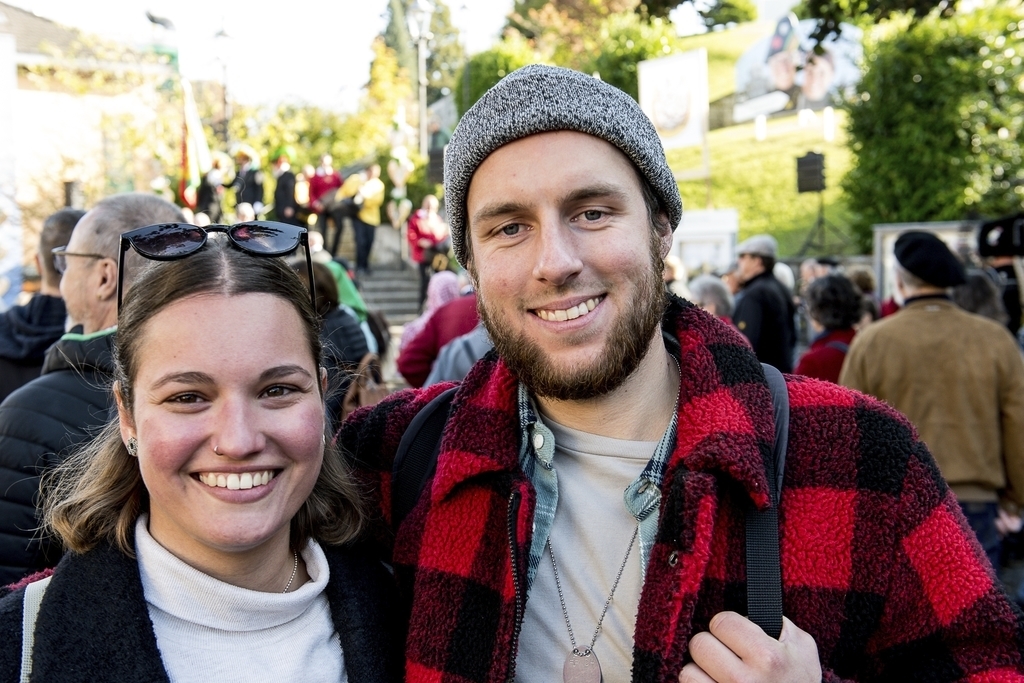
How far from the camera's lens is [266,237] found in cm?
205

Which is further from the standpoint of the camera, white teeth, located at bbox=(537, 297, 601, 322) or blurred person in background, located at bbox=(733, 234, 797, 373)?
blurred person in background, located at bbox=(733, 234, 797, 373)

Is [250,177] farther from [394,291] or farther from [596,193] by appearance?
[596,193]

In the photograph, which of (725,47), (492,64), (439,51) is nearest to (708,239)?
(492,64)

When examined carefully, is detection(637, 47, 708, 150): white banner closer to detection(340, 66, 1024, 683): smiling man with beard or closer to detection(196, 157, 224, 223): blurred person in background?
detection(196, 157, 224, 223): blurred person in background

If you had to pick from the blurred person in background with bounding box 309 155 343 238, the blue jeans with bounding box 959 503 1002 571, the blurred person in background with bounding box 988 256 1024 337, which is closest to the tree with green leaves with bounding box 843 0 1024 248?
the blurred person in background with bounding box 988 256 1024 337

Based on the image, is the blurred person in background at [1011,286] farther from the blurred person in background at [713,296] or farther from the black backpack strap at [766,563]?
the black backpack strap at [766,563]

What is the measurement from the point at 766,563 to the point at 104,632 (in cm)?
128

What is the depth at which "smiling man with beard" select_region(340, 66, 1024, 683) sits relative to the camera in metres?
1.74

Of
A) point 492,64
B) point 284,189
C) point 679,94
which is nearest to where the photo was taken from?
point 284,189

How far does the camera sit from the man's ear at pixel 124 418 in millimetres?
1901

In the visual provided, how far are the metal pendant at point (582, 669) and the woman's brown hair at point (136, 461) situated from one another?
23.3 inches

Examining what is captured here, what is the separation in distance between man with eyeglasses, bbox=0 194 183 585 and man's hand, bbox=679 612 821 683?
165 centimetres

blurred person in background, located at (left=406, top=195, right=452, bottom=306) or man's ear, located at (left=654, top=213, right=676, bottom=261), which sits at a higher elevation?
blurred person in background, located at (left=406, top=195, right=452, bottom=306)

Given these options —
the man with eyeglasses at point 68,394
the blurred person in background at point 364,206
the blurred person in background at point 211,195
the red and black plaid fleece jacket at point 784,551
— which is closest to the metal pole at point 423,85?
the blurred person in background at point 364,206
